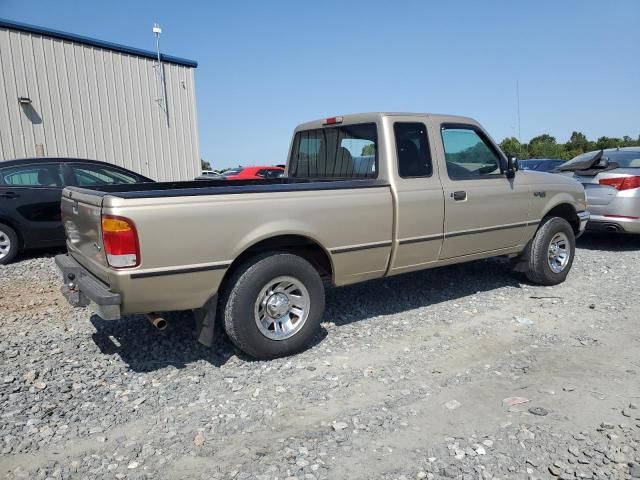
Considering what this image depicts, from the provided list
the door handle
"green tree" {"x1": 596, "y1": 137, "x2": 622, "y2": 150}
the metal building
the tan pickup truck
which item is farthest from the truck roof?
"green tree" {"x1": 596, "y1": 137, "x2": 622, "y2": 150}

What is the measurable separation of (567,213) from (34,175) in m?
7.56

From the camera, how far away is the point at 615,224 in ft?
25.0

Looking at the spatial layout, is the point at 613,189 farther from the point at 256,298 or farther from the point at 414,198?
the point at 256,298

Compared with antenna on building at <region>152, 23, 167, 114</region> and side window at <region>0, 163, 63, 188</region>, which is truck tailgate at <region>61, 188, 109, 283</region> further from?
antenna on building at <region>152, 23, 167, 114</region>

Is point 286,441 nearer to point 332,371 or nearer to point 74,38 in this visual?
point 332,371

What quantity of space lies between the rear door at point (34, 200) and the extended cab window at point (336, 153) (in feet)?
13.1

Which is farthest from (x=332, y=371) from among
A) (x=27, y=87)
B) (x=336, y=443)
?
(x=27, y=87)

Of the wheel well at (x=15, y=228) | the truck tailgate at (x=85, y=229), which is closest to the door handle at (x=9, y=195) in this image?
the wheel well at (x=15, y=228)

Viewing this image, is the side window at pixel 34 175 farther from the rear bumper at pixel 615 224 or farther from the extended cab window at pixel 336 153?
the rear bumper at pixel 615 224

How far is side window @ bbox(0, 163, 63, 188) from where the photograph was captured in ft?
23.4

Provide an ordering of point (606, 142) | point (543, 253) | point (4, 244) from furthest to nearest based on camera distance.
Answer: point (606, 142)
point (4, 244)
point (543, 253)

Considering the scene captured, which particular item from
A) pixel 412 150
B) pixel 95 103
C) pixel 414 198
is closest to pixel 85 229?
pixel 414 198

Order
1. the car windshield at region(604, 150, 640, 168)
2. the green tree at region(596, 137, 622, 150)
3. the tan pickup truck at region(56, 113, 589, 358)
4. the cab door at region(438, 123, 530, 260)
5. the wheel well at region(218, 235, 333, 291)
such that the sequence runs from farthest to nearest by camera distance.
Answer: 1. the green tree at region(596, 137, 622, 150)
2. the car windshield at region(604, 150, 640, 168)
3. the cab door at region(438, 123, 530, 260)
4. the wheel well at region(218, 235, 333, 291)
5. the tan pickup truck at region(56, 113, 589, 358)

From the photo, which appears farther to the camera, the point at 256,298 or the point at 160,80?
the point at 160,80
